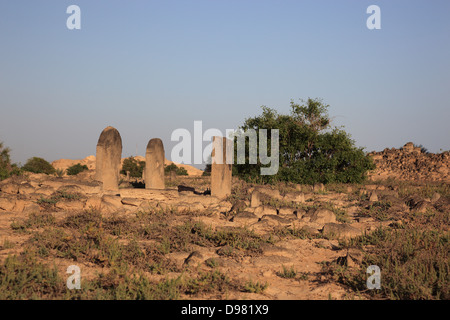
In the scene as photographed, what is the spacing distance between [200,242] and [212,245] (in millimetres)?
256

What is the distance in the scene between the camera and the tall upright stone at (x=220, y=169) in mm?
A: 12852

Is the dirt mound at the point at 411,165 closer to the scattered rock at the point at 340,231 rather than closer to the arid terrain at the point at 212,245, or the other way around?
the arid terrain at the point at 212,245

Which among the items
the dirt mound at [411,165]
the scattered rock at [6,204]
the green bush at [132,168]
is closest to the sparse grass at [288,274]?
the scattered rock at [6,204]

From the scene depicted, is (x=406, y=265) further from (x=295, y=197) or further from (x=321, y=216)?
(x=295, y=197)

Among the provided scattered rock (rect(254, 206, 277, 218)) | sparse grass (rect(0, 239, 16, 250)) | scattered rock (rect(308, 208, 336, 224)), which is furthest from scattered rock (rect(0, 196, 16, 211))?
scattered rock (rect(308, 208, 336, 224))

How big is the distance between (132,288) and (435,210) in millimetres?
9982

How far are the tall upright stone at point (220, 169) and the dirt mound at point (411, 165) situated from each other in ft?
62.7

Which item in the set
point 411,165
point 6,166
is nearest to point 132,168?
point 6,166


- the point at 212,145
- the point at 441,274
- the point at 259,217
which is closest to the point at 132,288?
the point at 441,274

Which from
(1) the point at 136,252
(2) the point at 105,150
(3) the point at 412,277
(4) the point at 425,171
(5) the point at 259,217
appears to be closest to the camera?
(3) the point at 412,277

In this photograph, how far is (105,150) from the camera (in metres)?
12.0

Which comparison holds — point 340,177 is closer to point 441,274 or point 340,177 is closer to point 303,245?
point 303,245

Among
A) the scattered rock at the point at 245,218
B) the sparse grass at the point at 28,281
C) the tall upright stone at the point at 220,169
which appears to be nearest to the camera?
the sparse grass at the point at 28,281

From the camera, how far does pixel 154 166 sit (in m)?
12.7
